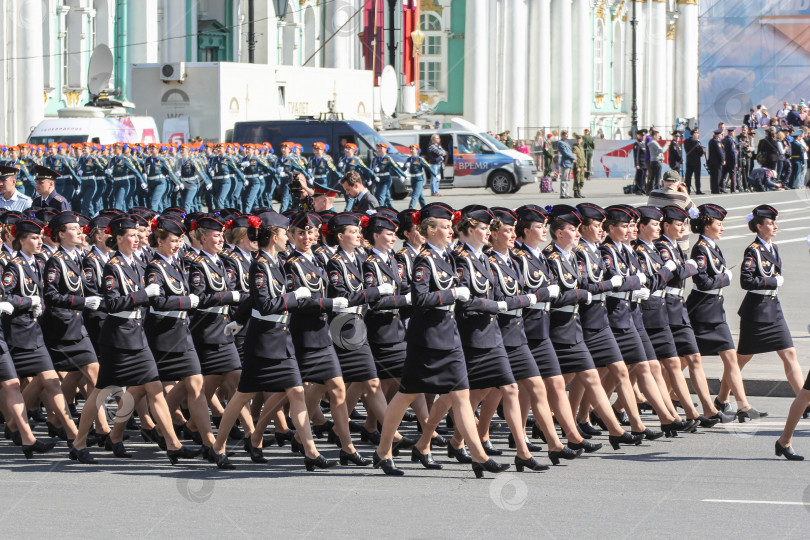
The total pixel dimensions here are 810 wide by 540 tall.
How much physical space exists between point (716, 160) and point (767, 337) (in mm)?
20699

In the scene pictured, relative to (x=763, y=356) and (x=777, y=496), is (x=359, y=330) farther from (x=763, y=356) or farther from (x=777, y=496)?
(x=763, y=356)

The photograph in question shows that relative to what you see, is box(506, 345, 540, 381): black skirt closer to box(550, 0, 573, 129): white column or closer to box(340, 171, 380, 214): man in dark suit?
box(340, 171, 380, 214): man in dark suit

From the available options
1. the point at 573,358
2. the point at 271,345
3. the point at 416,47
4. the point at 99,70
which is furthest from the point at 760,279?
the point at 416,47

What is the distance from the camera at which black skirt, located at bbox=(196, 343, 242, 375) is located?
400 inches

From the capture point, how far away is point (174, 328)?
9.81 m

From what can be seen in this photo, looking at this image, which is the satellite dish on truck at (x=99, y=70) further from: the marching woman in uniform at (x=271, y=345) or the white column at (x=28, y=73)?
the marching woman in uniform at (x=271, y=345)

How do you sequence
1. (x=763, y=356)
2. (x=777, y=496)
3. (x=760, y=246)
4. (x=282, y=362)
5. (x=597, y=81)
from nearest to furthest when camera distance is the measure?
(x=777, y=496) < (x=282, y=362) < (x=760, y=246) < (x=763, y=356) < (x=597, y=81)

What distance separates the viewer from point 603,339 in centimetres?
1005

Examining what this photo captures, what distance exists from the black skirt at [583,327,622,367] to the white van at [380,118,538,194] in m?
23.4

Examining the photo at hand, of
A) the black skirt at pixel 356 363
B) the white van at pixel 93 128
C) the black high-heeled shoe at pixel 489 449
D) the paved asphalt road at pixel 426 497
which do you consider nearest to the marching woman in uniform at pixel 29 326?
the paved asphalt road at pixel 426 497

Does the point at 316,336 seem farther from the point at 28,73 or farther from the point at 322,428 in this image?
the point at 28,73

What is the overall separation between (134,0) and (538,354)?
31.0 metres

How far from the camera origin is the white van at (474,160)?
33406 millimetres

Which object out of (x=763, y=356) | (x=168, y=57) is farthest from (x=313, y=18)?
(x=763, y=356)
